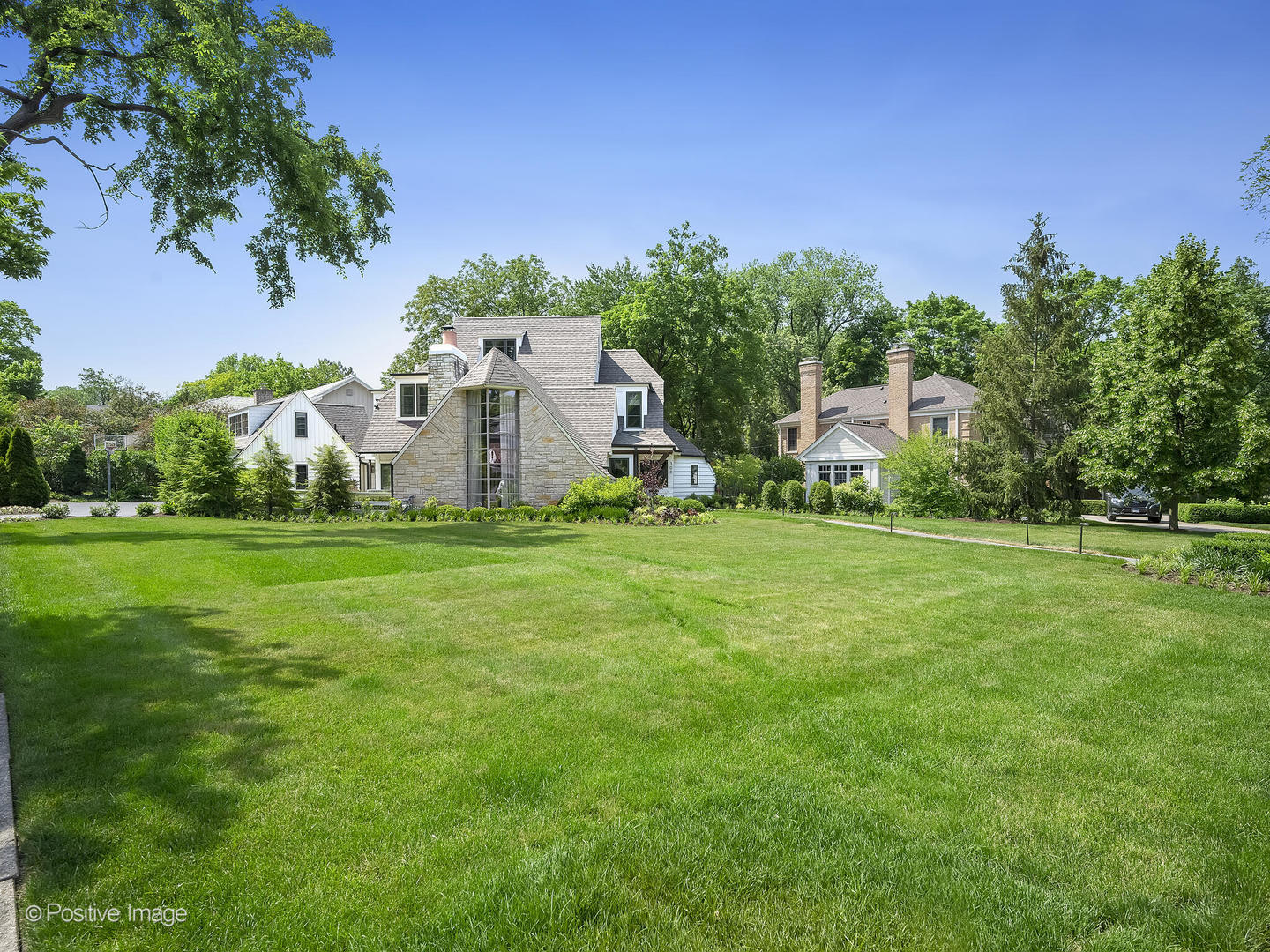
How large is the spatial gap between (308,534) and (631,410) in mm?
16348

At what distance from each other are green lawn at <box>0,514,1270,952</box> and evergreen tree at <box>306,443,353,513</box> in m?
13.9

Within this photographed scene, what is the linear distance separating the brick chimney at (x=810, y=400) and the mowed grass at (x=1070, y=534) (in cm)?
1485

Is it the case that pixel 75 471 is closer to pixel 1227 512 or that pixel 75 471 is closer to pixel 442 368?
pixel 442 368

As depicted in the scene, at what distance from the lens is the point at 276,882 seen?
2.79 metres

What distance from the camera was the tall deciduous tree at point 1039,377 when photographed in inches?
969

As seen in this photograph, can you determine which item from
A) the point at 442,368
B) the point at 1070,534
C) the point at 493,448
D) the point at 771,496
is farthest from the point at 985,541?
the point at 442,368

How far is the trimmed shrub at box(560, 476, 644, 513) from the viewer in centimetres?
2066

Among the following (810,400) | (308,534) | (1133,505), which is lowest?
(308,534)

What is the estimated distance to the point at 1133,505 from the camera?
85.6ft

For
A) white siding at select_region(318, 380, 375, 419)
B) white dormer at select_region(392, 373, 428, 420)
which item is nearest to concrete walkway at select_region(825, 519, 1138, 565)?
white dormer at select_region(392, 373, 428, 420)

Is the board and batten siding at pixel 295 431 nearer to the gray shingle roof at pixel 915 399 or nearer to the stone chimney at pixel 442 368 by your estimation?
the stone chimney at pixel 442 368

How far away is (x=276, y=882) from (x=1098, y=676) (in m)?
6.66

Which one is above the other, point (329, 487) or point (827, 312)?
point (827, 312)

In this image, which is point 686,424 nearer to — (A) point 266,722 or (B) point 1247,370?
(B) point 1247,370
